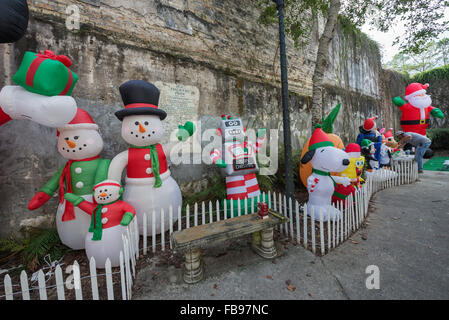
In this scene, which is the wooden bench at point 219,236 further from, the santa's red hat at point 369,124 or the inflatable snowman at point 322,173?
the santa's red hat at point 369,124

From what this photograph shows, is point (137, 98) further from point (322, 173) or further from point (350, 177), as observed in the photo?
point (350, 177)

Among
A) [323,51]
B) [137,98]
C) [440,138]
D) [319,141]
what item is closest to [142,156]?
[137,98]

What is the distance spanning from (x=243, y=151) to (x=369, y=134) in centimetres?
508

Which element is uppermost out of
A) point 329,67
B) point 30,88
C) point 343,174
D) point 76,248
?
point 329,67

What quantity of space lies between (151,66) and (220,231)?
3618 mm

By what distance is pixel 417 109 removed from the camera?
22.7 ft

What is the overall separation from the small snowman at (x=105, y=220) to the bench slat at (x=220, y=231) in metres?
0.70

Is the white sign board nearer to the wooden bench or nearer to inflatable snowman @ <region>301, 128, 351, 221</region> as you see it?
the wooden bench

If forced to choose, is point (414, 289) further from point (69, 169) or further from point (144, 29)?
point (144, 29)

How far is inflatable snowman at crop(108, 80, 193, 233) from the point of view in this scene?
296 centimetres

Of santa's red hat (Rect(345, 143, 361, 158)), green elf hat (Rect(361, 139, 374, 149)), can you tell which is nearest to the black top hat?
santa's red hat (Rect(345, 143, 361, 158))

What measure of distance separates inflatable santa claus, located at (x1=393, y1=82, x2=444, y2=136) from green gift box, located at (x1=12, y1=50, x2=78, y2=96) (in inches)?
352

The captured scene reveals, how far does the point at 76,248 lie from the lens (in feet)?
9.50
